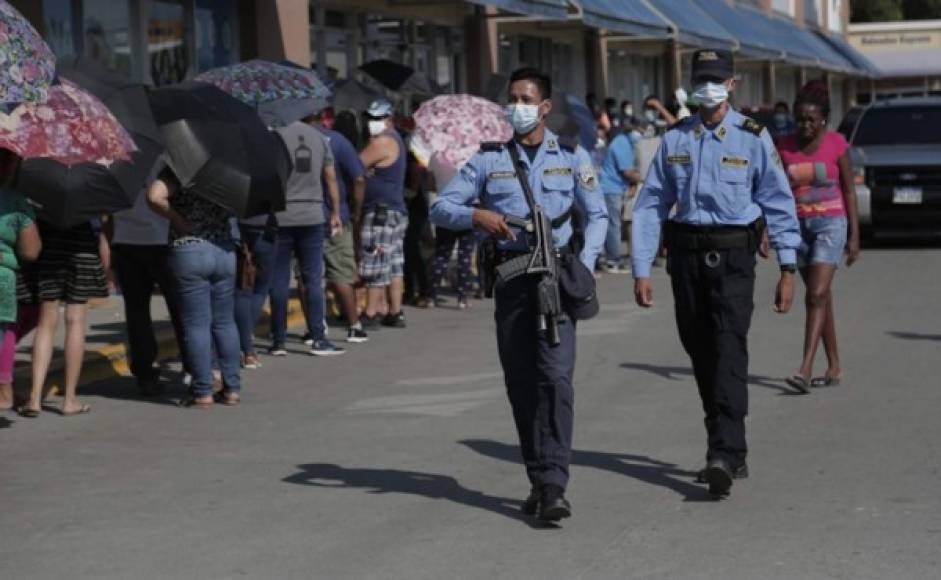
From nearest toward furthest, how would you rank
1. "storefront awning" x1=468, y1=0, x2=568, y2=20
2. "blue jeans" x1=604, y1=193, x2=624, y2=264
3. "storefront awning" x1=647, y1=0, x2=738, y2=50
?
"blue jeans" x1=604, y1=193, x2=624, y2=264
"storefront awning" x1=468, y1=0, x2=568, y2=20
"storefront awning" x1=647, y1=0, x2=738, y2=50

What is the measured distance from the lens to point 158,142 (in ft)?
36.6

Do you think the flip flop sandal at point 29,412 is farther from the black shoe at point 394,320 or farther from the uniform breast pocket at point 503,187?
the black shoe at point 394,320

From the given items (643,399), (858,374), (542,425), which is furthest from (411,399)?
(542,425)

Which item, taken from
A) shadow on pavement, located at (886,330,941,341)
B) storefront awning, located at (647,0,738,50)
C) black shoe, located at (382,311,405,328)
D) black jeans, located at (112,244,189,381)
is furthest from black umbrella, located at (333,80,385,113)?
storefront awning, located at (647,0,738,50)

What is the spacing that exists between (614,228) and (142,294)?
9667 millimetres

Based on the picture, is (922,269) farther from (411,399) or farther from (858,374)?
(411,399)

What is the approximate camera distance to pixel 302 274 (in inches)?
545

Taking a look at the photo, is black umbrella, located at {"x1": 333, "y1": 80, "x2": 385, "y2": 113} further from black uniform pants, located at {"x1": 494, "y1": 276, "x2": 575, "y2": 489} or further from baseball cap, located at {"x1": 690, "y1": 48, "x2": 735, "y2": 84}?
black uniform pants, located at {"x1": 494, "y1": 276, "x2": 575, "y2": 489}

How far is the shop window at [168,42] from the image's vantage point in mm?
19531

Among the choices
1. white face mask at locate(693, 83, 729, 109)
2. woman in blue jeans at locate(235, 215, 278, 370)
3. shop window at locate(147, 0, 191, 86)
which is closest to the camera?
white face mask at locate(693, 83, 729, 109)

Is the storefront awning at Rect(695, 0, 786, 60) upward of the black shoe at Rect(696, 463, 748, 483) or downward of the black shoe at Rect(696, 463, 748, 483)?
upward

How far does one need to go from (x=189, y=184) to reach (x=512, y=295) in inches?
140

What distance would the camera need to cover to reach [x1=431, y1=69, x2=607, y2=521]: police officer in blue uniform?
7805 millimetres

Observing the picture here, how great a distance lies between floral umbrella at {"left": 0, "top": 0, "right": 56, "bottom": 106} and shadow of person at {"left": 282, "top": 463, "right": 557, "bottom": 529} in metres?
2.27
